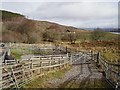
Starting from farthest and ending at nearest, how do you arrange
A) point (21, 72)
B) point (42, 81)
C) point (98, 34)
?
point (98, 34) → point (42, 81) → point (21, 72)

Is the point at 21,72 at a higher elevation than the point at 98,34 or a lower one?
lower

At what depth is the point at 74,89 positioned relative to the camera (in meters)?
13.2

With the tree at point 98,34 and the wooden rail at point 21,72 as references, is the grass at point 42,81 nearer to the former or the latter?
the wooden rail at point 21,72

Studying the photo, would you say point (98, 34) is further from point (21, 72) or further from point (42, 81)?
point (21, 72)

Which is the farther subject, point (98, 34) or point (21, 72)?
point (98, 34)

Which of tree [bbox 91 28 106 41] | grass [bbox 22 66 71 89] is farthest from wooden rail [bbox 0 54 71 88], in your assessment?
tree [bbox 91 28 106 41]

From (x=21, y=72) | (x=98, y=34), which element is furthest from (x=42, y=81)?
(x=98, y=34)

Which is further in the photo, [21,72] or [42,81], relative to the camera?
[42,81]

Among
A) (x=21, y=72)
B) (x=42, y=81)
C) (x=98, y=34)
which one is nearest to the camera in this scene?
(x=21, y=72)

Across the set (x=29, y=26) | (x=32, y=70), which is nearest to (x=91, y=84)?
(x=32, y=70)

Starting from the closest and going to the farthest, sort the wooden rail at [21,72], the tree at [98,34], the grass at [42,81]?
the wooden rail at [21,72]
the grass at [42,81]
the tree at [98,34]

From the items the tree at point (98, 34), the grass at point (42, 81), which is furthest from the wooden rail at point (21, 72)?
the tree at point (98, 34)

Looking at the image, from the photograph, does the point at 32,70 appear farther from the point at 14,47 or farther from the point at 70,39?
the point at 70,39

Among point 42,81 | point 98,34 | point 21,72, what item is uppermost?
point 98,34
